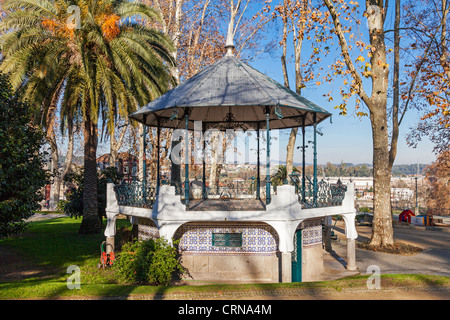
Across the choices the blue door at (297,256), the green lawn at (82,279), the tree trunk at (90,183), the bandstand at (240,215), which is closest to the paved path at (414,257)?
the bandstand at (240,215)

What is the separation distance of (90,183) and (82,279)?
6.50m

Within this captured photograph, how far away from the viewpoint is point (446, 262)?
13523mm

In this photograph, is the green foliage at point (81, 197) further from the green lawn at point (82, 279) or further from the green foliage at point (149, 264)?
the green foliage at point (149, 264)

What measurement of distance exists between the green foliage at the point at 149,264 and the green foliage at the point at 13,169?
347 centimetres

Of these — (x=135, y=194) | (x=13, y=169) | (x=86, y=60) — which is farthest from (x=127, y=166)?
(x=13, y=169)

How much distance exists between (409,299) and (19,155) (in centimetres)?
1084

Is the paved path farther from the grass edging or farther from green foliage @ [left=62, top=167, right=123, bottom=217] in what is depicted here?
green foliage @ [left=62, top=167, right=123, bottom=217]

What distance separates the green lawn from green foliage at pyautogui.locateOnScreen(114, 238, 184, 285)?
0.56 m

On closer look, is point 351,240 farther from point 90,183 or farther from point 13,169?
point 90,183

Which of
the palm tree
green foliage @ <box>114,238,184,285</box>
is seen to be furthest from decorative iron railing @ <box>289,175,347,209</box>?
the palm tree

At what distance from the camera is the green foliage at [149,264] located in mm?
9742

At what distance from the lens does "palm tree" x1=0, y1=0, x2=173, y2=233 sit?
14.5 m

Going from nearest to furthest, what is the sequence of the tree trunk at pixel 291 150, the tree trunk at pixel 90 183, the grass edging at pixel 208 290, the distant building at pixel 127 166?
the grass edging at pixel 208 290
the tree trunk at pixel 90 183
the tree trunk at pixel 291 150
the distant building at pixel 127 166

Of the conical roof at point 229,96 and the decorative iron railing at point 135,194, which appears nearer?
the conical roof at point 229,96
